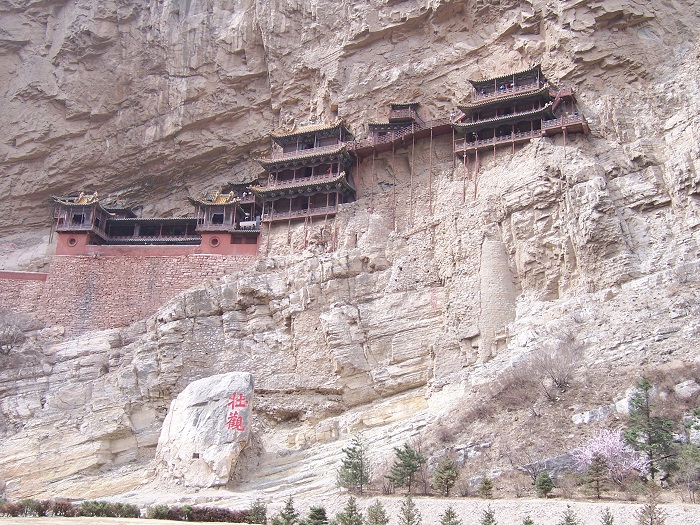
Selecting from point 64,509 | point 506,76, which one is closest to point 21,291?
point 64,509

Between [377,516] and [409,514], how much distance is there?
76 centimetres

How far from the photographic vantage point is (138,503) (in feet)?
75.7

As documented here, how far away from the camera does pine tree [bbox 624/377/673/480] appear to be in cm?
1781

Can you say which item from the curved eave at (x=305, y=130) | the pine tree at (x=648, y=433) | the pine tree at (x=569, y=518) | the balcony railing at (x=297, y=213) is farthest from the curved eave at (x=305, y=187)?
the pine tree at (x=569, y=518)

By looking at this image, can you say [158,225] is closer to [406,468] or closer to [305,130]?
[305,130]

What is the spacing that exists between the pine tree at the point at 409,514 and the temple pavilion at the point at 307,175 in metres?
17.8

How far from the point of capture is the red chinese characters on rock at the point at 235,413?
24.8 metres

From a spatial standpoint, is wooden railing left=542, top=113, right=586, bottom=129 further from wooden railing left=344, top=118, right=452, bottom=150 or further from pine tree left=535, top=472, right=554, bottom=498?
pine tree left=535, top=472, right=554, bottom=498

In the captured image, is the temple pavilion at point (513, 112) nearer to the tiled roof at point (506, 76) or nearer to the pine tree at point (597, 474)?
the tiled roof at point (506, 76)

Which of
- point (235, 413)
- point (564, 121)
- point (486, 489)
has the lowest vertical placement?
point (486, 489)

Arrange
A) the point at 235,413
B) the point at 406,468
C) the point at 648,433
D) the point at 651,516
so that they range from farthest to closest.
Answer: the point at 235,413, the point at 406,468, the point at 648,433, the point at 651,516

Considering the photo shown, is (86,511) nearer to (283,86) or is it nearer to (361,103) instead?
(361,103)

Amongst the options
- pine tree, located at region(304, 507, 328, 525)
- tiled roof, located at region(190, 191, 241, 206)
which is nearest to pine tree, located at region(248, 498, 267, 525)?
pine tree, located at region(304, 507, 328, 525)

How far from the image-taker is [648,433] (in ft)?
59.1
